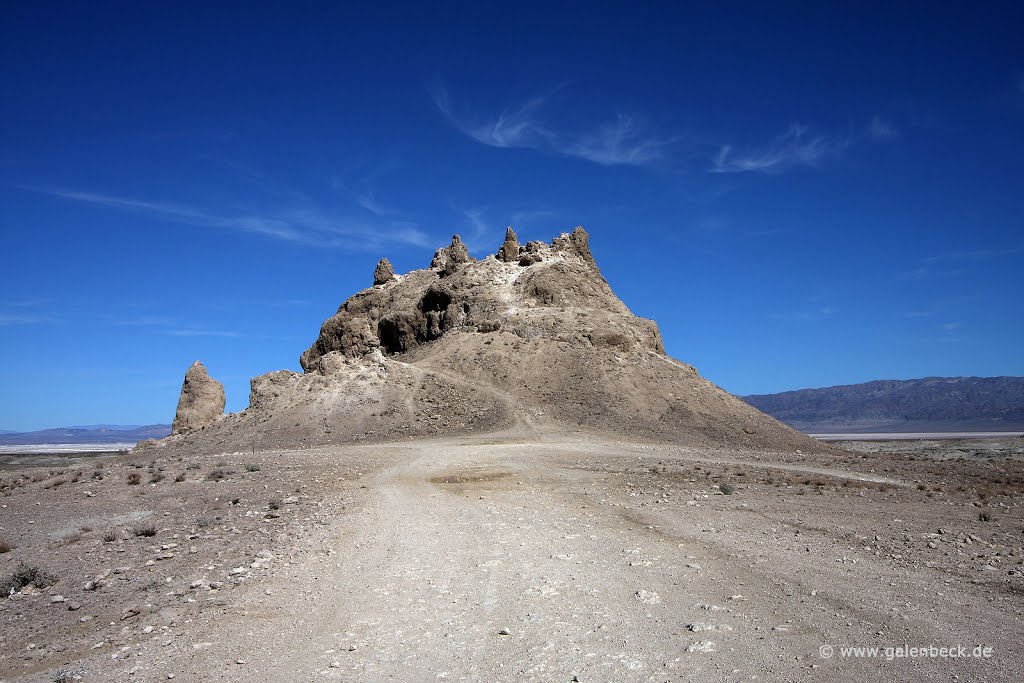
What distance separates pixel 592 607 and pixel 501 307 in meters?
48.7

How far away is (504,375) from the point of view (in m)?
48.5

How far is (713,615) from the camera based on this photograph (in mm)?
7629

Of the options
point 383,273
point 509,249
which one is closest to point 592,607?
point 509,249

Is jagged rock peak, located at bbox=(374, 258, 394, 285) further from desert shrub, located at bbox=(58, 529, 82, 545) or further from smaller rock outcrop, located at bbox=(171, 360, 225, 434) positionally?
desert shrub, located at bbox=(58, 529, 82, 545)

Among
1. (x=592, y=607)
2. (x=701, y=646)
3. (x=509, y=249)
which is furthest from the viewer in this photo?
(x=509, y=249)

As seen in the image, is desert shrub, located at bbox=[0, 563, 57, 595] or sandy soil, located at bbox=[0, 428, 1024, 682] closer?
sandy soil, located at bbox=[0, 428, 1024, 682]

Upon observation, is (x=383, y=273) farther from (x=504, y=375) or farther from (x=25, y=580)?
(x=25, y=580)

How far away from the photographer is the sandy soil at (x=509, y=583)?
21.3 ft

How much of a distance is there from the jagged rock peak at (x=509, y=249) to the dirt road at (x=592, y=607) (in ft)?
169

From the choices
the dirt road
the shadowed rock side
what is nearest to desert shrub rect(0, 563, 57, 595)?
the dirt road

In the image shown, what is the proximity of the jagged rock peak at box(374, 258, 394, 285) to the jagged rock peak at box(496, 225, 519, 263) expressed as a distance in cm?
1526

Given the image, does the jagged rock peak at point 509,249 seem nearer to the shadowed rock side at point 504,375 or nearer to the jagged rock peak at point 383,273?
the shadowed rock side at point 504,375

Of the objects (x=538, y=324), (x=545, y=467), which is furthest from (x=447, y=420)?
(x=545, y=467)

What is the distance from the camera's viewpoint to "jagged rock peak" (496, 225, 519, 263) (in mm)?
64375
